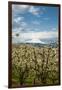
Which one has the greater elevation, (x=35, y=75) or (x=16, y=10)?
(x=16, y=10)

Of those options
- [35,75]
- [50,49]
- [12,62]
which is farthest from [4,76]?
[50,49]

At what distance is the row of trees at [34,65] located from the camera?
2.76 metres

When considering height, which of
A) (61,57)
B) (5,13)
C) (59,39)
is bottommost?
(61,57)

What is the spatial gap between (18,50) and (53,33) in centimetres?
46

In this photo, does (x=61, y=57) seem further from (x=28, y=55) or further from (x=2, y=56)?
(x=2, y=56)

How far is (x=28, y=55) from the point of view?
2.79 meters

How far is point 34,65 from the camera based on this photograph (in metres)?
2.80

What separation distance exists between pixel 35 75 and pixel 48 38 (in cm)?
46

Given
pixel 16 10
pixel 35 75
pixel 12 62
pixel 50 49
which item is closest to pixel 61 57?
pixel 50 49

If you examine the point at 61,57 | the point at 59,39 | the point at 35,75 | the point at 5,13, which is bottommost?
the point at 35,75

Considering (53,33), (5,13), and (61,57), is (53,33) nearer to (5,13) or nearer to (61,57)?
(61,57)

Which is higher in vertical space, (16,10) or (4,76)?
(16,10)

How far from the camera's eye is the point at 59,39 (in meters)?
2.85

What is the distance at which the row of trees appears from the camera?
9.06ft
